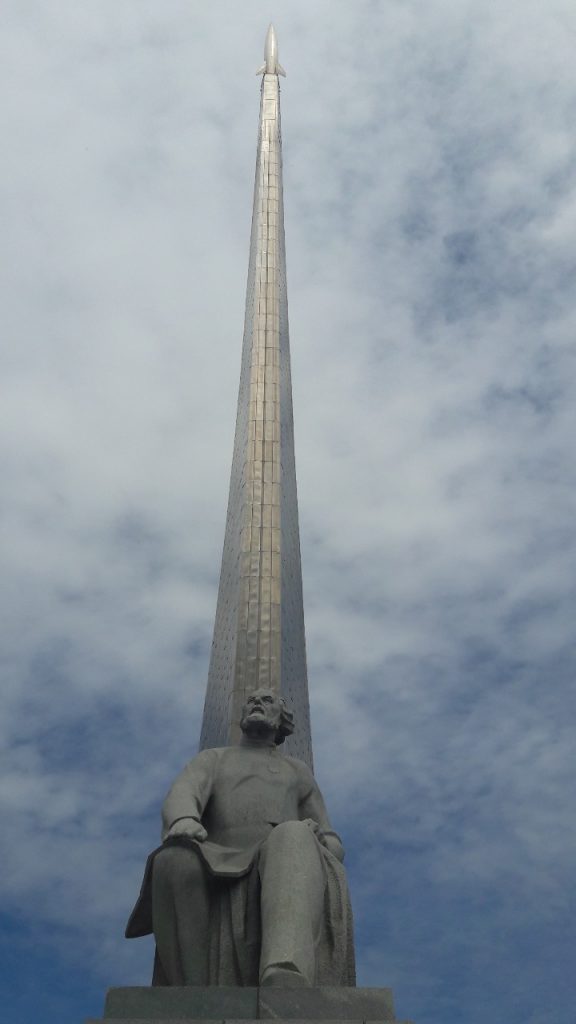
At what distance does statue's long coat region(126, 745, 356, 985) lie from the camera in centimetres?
817

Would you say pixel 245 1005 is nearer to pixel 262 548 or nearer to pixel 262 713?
pixel 262 713

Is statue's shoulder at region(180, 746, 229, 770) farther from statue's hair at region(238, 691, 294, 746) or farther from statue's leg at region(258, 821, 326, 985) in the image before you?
statue's leg at region(258, 821, 326, 985)

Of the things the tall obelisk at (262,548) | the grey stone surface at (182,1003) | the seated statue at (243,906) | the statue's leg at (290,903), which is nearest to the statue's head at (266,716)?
the seated statue at (243,906)

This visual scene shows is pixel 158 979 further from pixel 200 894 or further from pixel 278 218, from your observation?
pixel 278 218

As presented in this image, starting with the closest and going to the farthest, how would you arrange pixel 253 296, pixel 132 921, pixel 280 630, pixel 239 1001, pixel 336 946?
pixel 239 1001, pixel 336 946, pixel 132 921, pixel 280 630, pixel 253 296

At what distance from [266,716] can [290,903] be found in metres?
2.23

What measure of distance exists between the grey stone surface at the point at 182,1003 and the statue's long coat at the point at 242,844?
37.5 inches

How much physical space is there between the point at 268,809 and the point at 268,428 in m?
8.65

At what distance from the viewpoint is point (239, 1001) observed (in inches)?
277

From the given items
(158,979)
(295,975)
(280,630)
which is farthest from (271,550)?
(295,975)

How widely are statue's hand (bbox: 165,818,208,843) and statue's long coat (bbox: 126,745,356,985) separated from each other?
50 mm

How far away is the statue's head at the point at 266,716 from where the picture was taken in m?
9.88

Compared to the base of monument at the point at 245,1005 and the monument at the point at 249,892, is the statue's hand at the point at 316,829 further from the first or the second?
the base of monument at the point at 245,1005

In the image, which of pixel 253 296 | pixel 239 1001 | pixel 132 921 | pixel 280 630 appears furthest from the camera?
pixel 253 296
